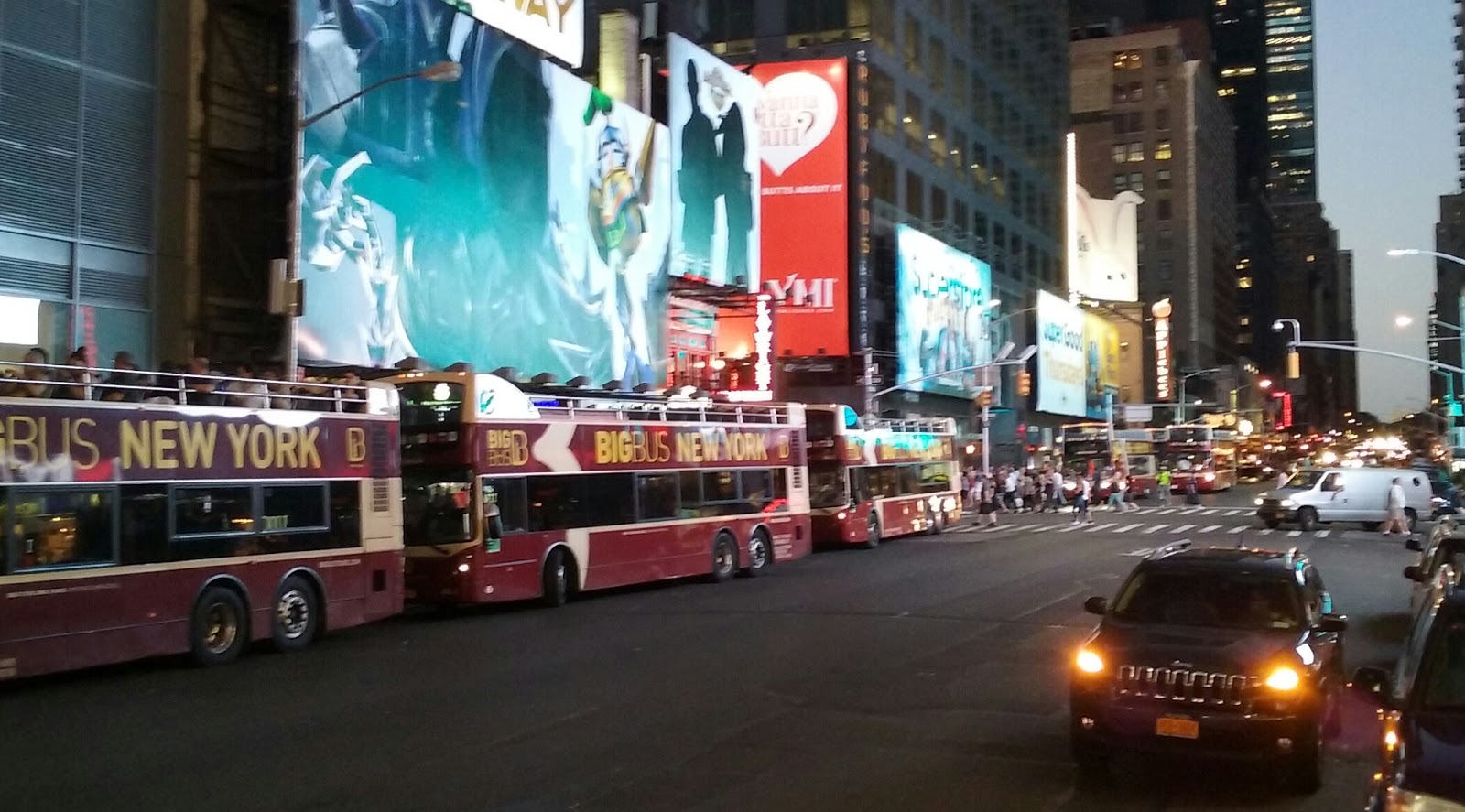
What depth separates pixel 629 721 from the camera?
11594 millimetres

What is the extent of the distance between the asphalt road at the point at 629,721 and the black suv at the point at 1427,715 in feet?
6.91

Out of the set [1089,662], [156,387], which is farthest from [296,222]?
[1089,662]

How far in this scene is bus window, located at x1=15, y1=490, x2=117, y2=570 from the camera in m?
13.6

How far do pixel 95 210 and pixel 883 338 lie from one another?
45.7 meters

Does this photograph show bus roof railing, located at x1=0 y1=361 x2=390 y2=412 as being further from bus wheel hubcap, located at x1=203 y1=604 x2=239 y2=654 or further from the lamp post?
bus wheel hubcap, located at x1=203 y1=604 x2=239 y2=654

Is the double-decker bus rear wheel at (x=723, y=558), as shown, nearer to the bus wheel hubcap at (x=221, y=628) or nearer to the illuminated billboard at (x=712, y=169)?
the bus wheel hubcap at (x=221, y=628)

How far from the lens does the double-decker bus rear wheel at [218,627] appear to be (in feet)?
50.4

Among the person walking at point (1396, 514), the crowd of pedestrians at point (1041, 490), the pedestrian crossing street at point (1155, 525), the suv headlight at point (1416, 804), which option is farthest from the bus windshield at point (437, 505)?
the crowd of pedestrians at point (1041, 490)

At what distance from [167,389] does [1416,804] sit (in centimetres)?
1310

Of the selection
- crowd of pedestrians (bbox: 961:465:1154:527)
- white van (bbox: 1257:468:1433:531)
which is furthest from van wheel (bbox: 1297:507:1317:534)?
crowd of pedestrians (bbox: 961:465:1154:527)

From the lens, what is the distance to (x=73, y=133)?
23.7 metres

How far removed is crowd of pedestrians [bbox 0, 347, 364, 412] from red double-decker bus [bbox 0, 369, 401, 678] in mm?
108

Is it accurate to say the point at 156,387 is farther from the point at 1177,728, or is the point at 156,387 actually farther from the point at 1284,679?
the point at 1284,679

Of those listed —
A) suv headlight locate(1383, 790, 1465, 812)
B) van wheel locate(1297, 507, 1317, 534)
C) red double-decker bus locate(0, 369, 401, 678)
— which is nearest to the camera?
suv headlight locate(1383, 790, 1465, 812)
